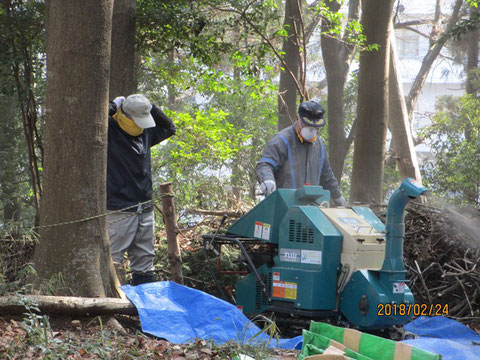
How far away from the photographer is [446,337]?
634 centimetres

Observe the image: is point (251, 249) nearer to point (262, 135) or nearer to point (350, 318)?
point (350, 318)

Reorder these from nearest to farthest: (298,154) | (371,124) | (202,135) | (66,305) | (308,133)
A: (66,305) < (308,133) < (298,154) < (371,124) < (202,135)

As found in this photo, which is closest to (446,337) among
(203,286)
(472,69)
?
(203,286)

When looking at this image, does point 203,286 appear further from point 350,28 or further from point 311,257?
point 350,28

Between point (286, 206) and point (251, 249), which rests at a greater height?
point (286, 206)

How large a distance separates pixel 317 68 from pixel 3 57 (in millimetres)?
29967

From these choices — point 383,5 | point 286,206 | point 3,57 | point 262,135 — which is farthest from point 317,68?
point 286,206

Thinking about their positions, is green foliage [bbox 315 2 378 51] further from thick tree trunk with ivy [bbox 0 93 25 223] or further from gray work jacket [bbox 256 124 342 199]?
thick tree trunk with ivy [bbox 0 93 25 223]

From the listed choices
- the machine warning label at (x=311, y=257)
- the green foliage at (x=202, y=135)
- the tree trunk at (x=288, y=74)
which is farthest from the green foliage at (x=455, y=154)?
the machine warning label at (x=311, y=257)

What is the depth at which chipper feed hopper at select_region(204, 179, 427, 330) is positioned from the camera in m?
5.67

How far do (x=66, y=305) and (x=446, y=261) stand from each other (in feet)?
14.5

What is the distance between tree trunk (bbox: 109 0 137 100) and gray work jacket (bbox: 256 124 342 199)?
2608 mm

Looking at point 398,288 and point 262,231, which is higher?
point 262,231

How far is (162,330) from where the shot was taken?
539 centimetres
